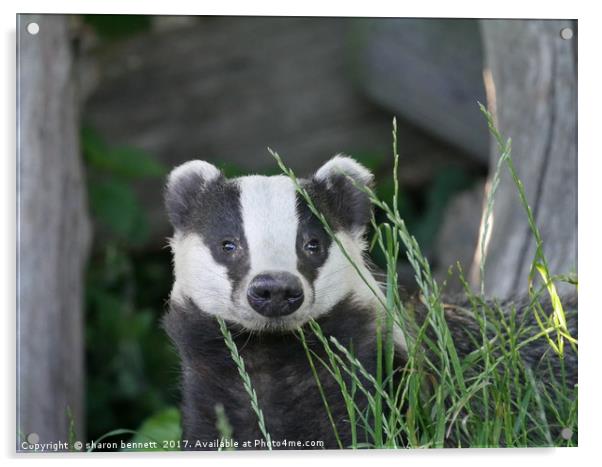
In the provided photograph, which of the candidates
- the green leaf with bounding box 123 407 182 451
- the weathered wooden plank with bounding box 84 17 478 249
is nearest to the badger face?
the green leaf with bounding box 123 407 182 451

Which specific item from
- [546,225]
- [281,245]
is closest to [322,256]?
[281,245]

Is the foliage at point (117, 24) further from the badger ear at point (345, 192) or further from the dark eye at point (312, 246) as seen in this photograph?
the dark eye at point (312, 246)

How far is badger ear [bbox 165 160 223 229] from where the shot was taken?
2.46 metres

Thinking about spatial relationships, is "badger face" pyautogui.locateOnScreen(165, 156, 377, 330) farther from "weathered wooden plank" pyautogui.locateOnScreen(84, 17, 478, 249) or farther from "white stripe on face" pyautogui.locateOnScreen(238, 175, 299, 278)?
"weathered wooden plank" pyautogui.locateOnScreen(84, 17, 478, 249)

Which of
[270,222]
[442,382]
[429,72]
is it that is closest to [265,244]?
[270,222]

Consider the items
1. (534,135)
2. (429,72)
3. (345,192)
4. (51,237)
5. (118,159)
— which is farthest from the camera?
(118,159)

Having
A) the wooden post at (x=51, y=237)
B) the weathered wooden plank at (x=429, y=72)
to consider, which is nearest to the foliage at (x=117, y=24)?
the wooden post at (x=51, y=237)

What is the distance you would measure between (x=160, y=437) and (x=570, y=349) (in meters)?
1.08

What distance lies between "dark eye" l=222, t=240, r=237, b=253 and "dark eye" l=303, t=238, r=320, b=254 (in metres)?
0.16

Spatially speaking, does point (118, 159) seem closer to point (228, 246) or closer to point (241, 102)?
point (241, 102)

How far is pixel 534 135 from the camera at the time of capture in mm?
2980

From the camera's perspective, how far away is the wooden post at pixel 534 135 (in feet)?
9.36

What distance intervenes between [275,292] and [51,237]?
50.3 inches

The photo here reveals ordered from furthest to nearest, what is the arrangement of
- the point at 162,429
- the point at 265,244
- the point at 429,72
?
the point at 429,72, the point at 162,429, the point at 265,244
